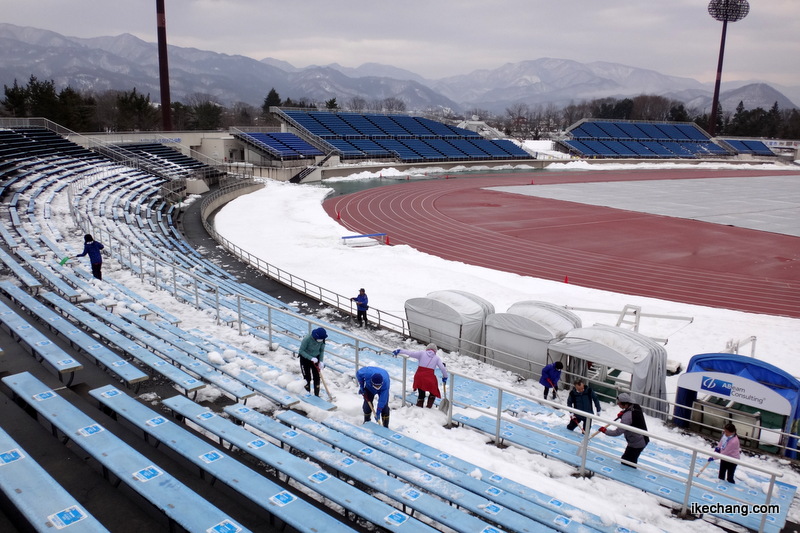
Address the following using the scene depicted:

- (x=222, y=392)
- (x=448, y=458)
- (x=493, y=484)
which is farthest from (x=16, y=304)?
(x=493, y=484)

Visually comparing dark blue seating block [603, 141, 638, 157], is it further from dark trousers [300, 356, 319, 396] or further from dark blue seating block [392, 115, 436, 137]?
dark trousers [300, 356, 319, 396]

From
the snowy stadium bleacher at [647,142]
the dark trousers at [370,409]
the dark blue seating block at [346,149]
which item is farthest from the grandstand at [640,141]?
the dark trousers at [370,409]

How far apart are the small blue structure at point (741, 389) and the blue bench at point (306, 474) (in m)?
6.33

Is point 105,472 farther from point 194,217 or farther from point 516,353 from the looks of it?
point 194,217

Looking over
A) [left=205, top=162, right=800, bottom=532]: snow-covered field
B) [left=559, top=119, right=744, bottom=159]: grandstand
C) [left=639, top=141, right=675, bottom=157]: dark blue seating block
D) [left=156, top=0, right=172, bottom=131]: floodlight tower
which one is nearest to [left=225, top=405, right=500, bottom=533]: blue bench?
[left=205, top=162, right=800, bottom=532]: snow-covered field

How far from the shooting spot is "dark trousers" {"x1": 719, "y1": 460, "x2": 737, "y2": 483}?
23.3ft

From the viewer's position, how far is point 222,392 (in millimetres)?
7895

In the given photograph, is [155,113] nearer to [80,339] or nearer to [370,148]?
[370,148]

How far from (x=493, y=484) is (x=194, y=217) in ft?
93.8

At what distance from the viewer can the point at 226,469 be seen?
17.4ft

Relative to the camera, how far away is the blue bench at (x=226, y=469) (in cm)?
468

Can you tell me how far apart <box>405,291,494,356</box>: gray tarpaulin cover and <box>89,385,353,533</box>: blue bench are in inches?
311

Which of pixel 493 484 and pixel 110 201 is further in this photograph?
pixel 110 201

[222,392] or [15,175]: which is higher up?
[15,175]
